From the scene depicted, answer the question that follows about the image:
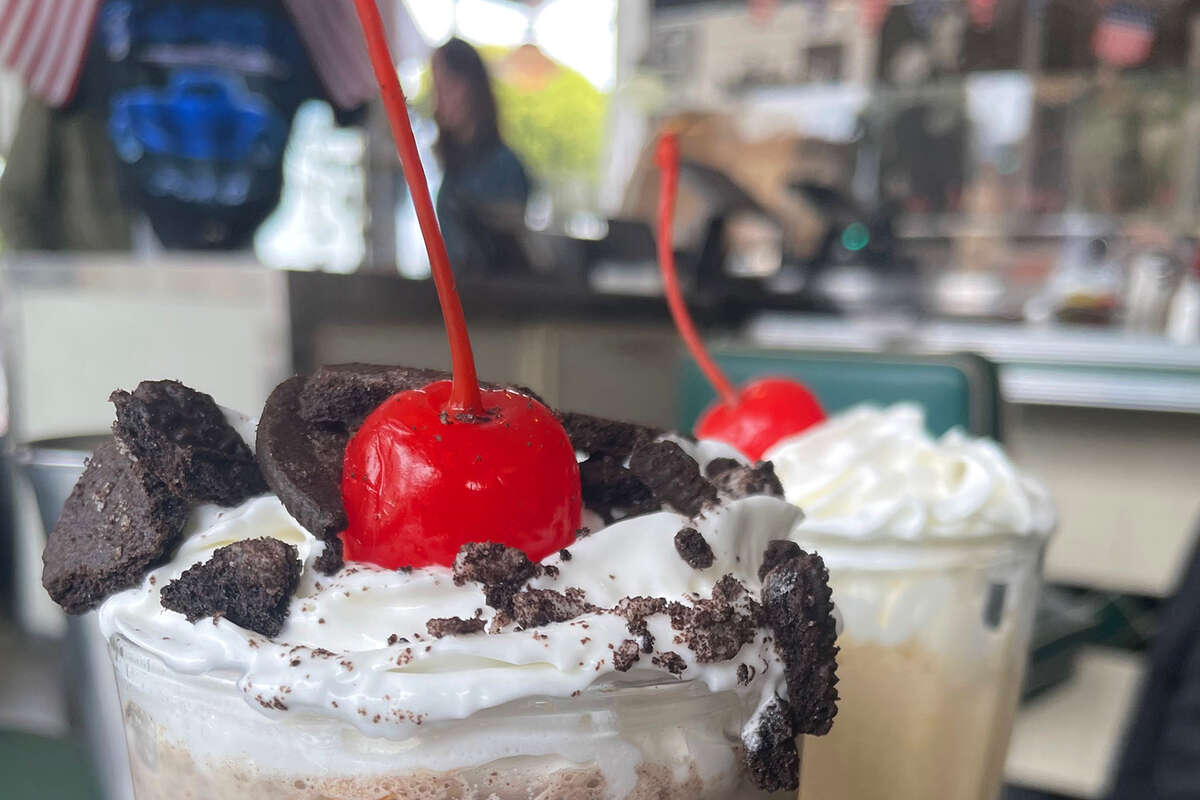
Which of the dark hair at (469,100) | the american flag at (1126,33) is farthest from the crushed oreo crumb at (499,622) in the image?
the american flag at (1126,33)

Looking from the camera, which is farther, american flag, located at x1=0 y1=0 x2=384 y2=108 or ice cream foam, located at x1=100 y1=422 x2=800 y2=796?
american flag, located at x1=0 y1=0 x2=384 y2=108

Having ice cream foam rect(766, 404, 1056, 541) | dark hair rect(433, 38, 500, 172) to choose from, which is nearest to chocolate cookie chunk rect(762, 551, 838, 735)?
ice cream foam rect(766, 404, 1056, 541)

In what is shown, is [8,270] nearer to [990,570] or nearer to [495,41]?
[990,570]

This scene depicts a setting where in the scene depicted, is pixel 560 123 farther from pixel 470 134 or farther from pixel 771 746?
pixel 771 746

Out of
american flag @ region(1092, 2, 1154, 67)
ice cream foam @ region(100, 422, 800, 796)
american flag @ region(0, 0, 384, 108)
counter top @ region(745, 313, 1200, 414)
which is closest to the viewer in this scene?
ice cream foam @ region(100, 422, 800, 796)

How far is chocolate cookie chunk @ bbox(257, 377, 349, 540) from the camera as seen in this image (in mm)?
397

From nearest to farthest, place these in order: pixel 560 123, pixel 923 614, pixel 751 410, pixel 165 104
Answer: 1. pixel 923 614
2. pixel 751 410
3. pixel 165 104
4. pixel 560 123

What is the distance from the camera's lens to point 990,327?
7.80 ft

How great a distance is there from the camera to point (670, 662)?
356mm

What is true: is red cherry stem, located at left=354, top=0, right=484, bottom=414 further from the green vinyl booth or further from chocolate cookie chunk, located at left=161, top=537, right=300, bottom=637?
the green vinyl booth

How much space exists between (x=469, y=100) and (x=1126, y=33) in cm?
255

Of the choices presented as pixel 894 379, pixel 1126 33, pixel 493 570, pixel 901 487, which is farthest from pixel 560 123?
pixel 493 570

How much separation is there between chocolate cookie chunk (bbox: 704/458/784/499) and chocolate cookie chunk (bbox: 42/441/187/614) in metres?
0.26

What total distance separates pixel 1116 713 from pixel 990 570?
101 cm
